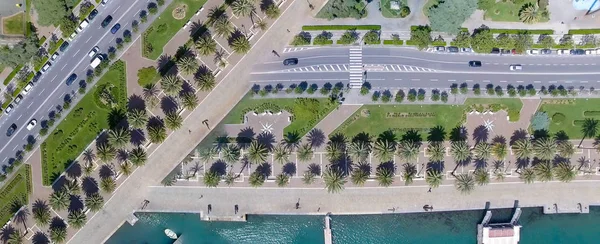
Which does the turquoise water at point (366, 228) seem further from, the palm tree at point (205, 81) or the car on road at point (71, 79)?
the car on road at point (71, 79)

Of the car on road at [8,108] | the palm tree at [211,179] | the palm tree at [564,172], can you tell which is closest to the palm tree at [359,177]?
the palm tree at [211,179]

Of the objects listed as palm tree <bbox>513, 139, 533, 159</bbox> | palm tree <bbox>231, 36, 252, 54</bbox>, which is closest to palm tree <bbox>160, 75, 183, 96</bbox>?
palm tree <bbox>231, 36, 252, 54</bbox>

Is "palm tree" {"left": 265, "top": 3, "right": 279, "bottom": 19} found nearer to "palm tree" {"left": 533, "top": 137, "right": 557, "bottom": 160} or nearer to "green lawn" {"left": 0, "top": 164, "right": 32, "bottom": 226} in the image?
"palm tree" {"left": 533, "top": 137, "right": 557, "bottom": 160}

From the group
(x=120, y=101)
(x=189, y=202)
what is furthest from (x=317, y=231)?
(x=120, y=101)

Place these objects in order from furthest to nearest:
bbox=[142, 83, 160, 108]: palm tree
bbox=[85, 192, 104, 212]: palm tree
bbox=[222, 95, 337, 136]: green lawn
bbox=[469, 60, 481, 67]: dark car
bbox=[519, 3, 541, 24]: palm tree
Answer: bbox=[142, 83, 160, 108]: palm tree, bbox=[469, 60, 481, 67]: dark car, bbox=[222, 95, 337, 136]: green lawn, bbox=[85, 192, 104, 212]: palm tree, bbox=[519, 3, 541, 24]: palm tree

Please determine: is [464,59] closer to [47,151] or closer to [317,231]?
[317,231]
